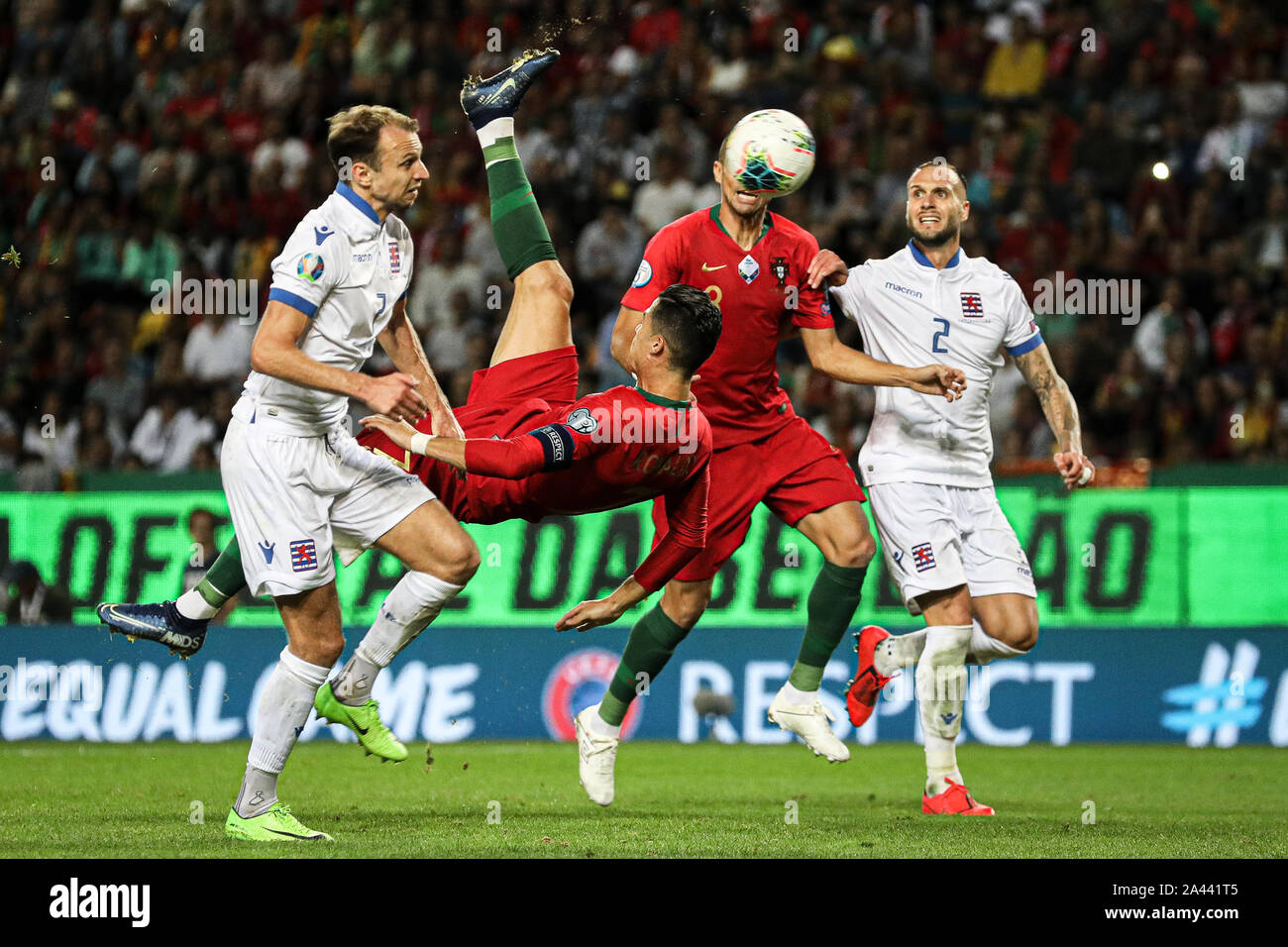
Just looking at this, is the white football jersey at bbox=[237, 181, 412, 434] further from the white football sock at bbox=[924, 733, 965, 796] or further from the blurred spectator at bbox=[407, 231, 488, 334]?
the blurred spectator at bbox=[407, 231, 488, 334]

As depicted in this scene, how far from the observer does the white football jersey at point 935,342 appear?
8.62m

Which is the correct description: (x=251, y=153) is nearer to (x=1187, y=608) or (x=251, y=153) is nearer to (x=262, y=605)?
(x=262, y=605)

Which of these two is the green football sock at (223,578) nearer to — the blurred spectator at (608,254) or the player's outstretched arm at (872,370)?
the player's outstretched arm at (872,370)

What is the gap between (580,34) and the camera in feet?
32.7

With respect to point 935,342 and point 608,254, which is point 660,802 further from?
point 608,254

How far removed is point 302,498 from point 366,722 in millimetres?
1153

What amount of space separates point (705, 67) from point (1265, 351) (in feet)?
16.2

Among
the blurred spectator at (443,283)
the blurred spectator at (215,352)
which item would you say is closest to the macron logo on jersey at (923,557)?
the blurred spectator at (443,283)

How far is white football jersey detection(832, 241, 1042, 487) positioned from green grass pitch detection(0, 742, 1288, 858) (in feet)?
5.76

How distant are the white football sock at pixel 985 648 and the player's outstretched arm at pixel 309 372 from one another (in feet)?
11.4

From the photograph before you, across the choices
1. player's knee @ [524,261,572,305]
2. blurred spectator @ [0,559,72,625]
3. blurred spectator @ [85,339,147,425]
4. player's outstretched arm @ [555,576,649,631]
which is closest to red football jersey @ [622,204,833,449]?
player's knee @ [524,261,572,305]

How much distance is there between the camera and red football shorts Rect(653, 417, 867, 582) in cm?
834

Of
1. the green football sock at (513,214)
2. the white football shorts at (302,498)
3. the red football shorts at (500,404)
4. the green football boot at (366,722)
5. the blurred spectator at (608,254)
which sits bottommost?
the green football boot at (366,722)
